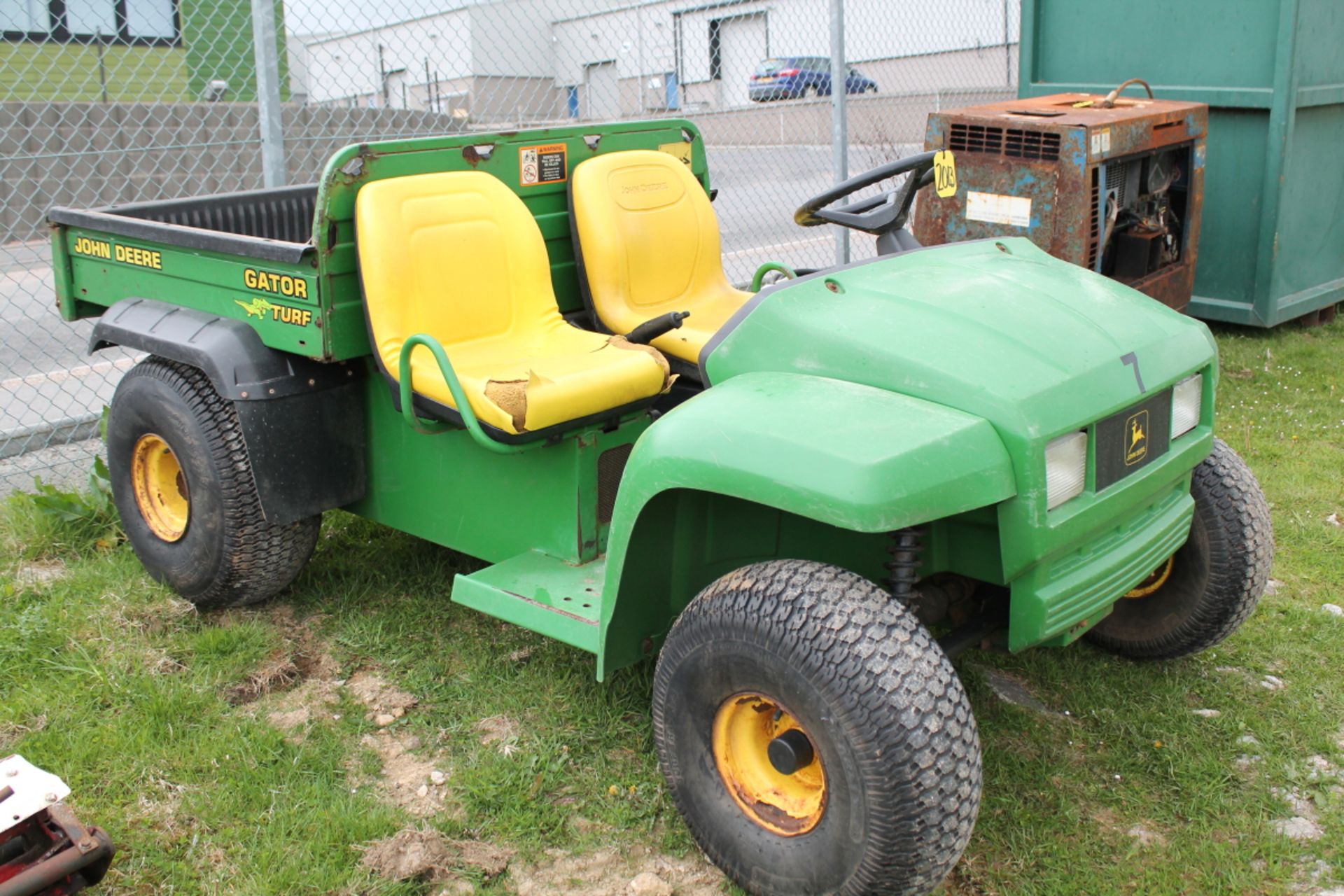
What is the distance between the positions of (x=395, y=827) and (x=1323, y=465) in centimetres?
359

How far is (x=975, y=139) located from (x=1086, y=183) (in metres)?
0.53

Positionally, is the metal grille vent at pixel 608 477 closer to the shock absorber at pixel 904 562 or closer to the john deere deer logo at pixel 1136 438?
the shock absorber at pixel 904 562

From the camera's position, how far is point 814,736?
214 centimetres

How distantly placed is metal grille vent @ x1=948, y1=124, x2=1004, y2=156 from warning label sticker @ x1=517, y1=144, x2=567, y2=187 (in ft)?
7.56

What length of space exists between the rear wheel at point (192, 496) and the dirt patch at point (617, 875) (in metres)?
1.33

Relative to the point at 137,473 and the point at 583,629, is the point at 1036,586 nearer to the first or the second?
the point at 583,629

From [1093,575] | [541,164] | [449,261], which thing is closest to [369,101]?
[541,164]

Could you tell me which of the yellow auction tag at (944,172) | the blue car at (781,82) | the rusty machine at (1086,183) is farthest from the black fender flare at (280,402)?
the blue car at (781,82)

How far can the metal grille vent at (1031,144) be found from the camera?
4.98m

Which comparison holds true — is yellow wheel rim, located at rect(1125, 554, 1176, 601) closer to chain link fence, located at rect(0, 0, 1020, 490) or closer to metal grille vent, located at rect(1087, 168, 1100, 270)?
metal grille vent, located at rect(1087, 168, 1100, 270)

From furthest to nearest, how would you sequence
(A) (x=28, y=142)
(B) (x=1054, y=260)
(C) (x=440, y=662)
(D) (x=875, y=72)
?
(D) (x=875, y=72) < (A) (x=28, y=142) < (C) (x=440, y=662) < (B) (x=1054, y=260)

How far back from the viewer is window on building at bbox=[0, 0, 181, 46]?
10.4 m

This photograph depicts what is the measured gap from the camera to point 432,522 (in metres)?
3.32

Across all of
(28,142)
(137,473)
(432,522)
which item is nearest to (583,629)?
(432,522)
